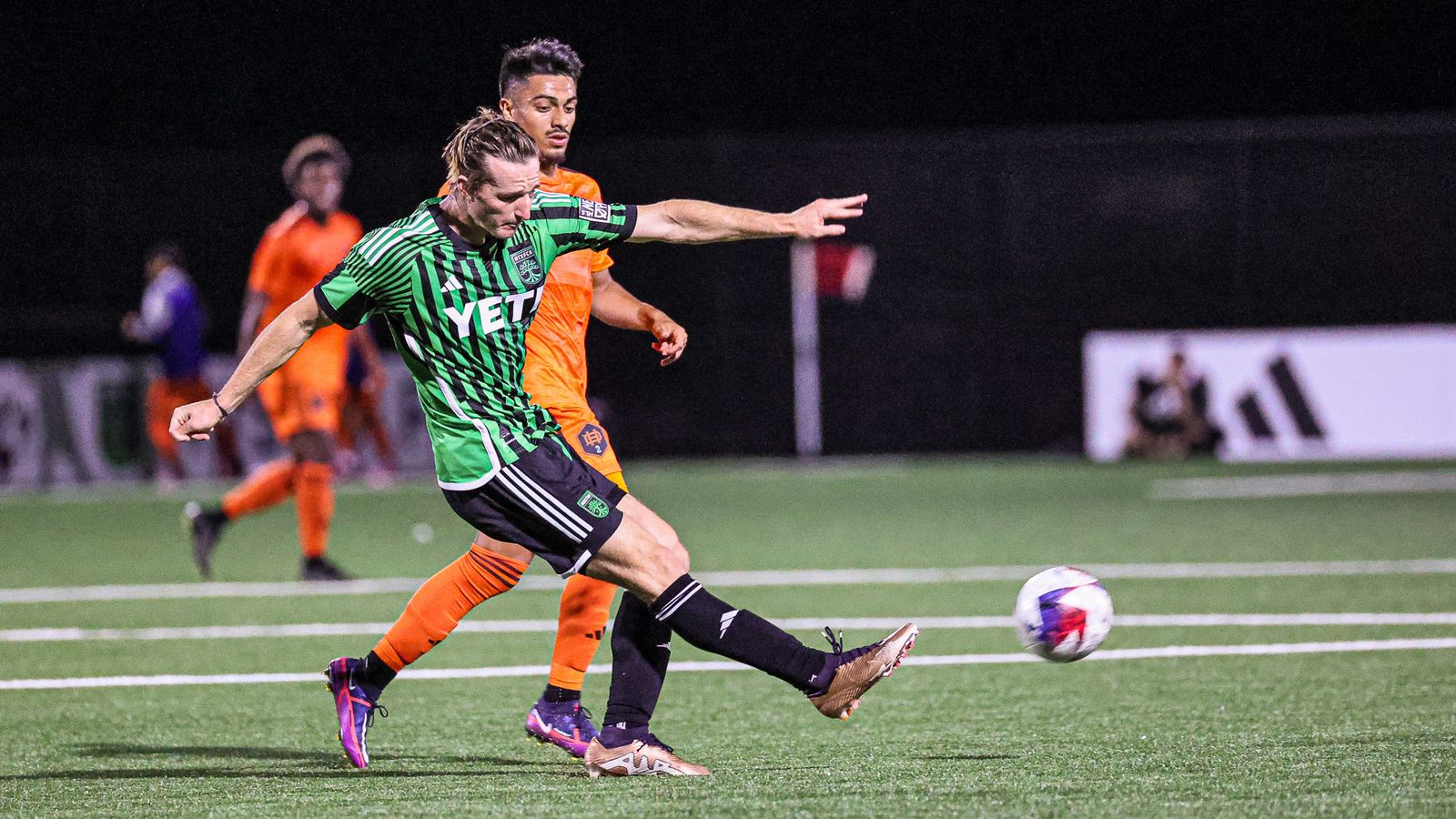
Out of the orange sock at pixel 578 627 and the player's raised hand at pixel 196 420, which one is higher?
the player's raised hand at pixel 196 420

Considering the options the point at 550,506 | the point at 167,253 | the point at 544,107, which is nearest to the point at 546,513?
the point at 550,506

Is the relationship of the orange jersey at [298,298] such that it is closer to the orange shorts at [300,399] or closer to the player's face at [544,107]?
the orange shorts at [300,399]

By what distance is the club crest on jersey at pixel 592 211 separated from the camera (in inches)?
197

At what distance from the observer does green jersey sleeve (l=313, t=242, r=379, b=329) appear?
4805mm

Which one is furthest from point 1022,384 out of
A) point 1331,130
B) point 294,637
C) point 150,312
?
point 294,637

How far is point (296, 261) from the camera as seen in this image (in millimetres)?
9820

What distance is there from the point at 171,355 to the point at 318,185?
7702 millimetres

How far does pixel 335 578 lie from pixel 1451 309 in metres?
13.5

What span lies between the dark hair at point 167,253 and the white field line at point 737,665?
425 inches

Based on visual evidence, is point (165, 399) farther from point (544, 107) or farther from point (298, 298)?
point (544, 107)

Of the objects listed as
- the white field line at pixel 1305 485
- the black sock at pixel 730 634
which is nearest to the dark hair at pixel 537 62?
the black sock at pixel 730 634

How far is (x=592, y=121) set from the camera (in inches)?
887

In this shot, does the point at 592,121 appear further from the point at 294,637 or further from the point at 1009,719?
the point at 1009,719

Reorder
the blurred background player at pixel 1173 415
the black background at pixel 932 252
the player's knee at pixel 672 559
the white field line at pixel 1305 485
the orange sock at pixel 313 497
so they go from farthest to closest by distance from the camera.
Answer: the black background at pixel 932 252 → the blurred background player at pixel 1173 415 → the white field line at pixel 1305 485 → the orange sock at pixel 313 497 → the player's knee at pixel 672 559
